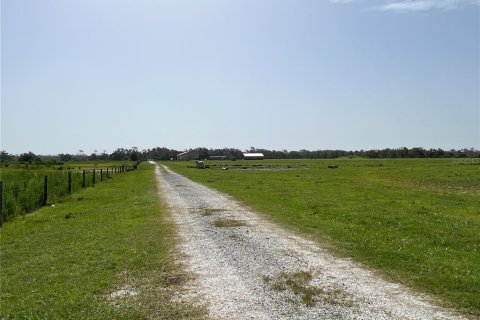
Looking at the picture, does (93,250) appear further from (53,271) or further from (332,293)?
(332,293)

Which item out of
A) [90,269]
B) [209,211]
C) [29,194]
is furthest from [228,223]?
[29,194]

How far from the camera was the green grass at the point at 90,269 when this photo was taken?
21.1 ft

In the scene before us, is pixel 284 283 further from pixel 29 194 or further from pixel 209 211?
pixel 29 194

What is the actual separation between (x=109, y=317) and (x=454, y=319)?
4.72 m

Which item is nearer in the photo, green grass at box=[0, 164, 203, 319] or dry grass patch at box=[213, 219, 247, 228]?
green grass at box=[0, 164, 203, 319]

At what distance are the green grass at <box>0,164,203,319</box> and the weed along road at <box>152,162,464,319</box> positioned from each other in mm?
552

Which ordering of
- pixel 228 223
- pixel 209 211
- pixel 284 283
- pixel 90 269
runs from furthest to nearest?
pixel 209 211 < pixel 228 223 < pixel 90 269 < pixel 284 283

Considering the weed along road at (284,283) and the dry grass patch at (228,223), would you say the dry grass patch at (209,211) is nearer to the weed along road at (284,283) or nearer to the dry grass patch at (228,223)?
the dry grass patch at (228,223)

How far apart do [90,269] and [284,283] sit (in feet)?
13.6

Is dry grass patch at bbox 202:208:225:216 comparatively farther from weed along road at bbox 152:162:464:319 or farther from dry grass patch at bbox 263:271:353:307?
dry grass patch at bbox 263:271:353:307

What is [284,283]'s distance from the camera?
24.3 feet

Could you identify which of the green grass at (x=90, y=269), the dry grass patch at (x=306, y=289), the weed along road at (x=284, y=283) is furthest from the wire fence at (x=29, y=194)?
the dry grass patch at (x=306, y=289)

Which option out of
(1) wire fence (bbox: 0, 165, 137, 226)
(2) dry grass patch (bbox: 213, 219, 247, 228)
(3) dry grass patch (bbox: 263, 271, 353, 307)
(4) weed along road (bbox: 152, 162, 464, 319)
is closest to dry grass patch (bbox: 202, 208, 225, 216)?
(2) dry grass patch (bbox: 213, 219, 247, 228)

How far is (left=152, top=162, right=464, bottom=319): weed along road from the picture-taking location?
6.00 m
